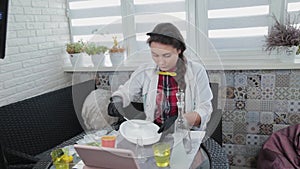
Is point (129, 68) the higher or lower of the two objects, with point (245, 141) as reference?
higher

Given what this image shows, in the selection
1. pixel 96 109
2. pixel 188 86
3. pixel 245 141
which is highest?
pixel 188 86

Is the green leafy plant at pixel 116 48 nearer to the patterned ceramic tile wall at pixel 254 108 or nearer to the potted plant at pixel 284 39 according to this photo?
the patterned ceramic tile wall at pixel 254 108

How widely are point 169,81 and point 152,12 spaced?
26cm

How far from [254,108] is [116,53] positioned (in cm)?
139

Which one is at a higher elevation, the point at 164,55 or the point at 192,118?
the point at 164,55

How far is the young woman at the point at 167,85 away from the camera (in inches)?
34.8

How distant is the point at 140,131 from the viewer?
1.08 m

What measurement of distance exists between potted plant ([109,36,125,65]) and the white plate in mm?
254

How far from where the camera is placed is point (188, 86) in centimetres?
96

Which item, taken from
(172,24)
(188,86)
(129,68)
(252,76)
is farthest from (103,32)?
(252,76)

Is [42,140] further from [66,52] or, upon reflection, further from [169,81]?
[169,81]

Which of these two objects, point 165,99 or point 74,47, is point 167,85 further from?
point 74,47

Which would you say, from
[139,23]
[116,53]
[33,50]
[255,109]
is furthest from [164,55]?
[33,50]

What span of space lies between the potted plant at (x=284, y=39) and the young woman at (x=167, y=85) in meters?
1.12
